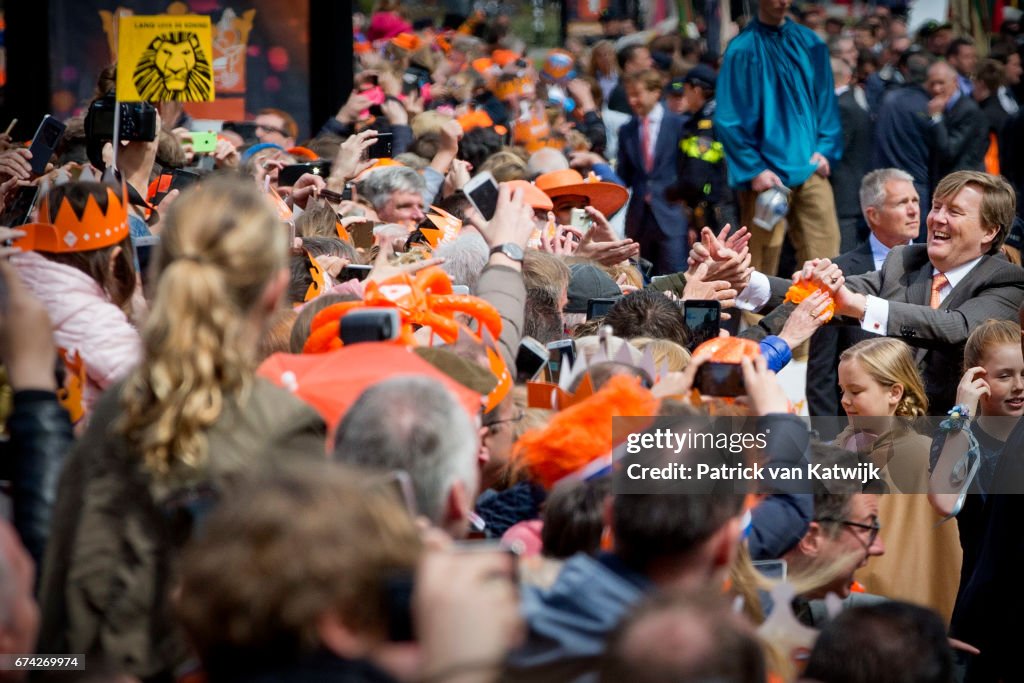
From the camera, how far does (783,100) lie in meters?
9.25

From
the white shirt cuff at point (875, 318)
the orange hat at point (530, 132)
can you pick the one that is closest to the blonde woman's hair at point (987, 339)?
the white shirt cuff at point (875, 318)

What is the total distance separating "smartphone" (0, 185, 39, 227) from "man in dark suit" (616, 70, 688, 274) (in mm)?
6311

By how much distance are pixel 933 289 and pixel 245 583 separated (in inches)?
176

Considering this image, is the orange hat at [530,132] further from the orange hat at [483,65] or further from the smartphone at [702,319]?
the smartphone at [702,319]

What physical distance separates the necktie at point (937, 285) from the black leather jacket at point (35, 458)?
13.3ft

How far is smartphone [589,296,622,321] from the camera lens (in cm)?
524

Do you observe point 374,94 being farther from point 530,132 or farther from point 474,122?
point 530,132

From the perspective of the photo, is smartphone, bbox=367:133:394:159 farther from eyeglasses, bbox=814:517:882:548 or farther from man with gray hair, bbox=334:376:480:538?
man with gray hair, bbox=334:376:480:538

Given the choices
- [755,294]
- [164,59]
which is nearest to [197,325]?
[755,294]

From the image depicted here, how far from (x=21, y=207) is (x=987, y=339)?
11.9 ft

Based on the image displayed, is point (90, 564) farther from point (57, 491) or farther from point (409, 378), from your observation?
point (409, 378)

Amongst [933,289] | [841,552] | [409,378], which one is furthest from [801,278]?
[409,378]

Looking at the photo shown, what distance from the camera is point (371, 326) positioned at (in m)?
3.15

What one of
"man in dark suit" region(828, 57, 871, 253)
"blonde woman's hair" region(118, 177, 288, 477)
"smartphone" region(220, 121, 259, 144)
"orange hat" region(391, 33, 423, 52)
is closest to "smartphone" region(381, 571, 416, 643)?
"blonde woman's hair" region(118, 177, 288, 477)
